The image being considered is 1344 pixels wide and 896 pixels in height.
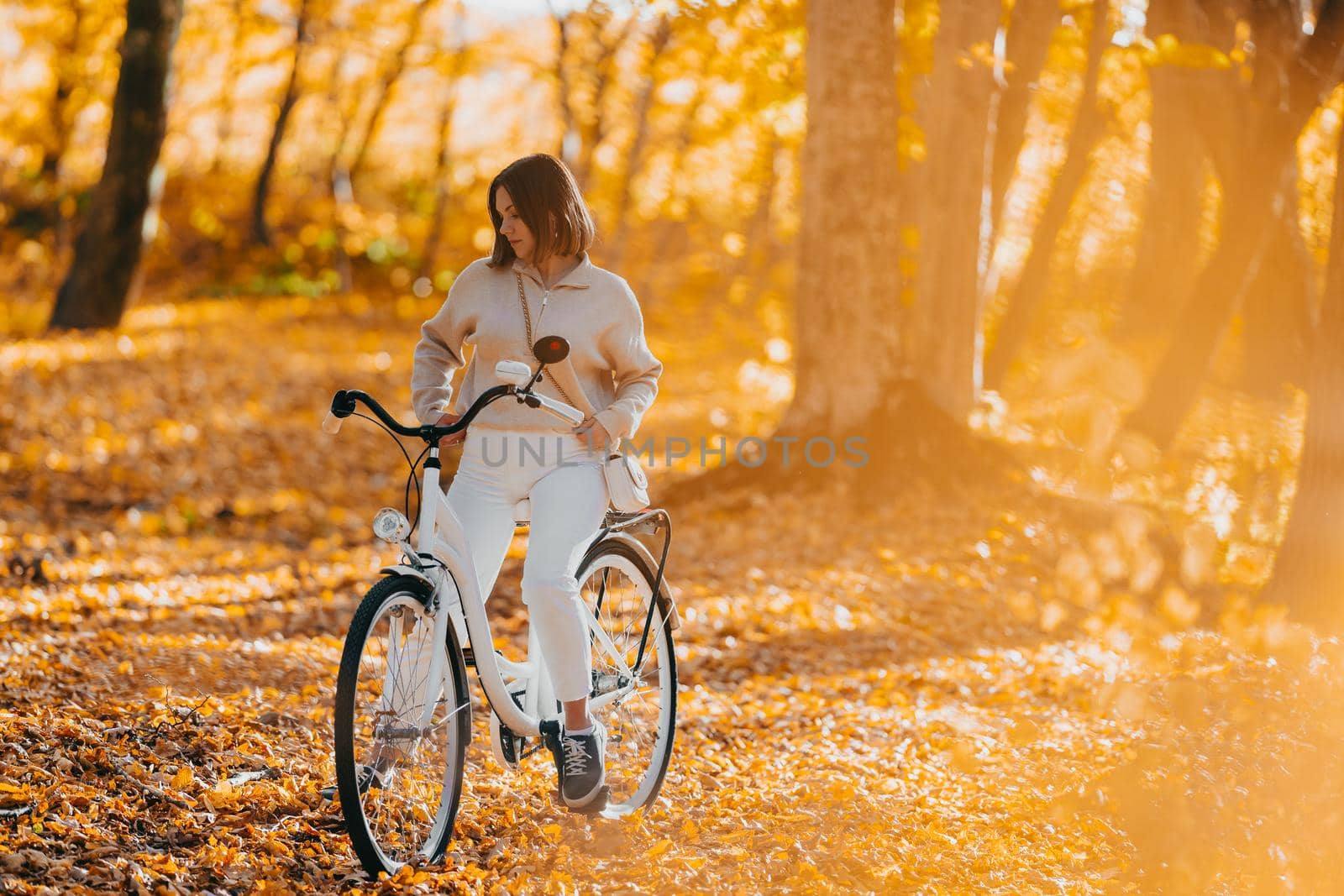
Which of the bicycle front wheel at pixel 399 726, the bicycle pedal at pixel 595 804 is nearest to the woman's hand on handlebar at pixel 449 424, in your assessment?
the bicycle front wheel at pixel 399 726

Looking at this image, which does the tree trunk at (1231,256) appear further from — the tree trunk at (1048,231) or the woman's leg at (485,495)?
the woman's leg at (485,495)

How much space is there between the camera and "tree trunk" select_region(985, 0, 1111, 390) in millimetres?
11367

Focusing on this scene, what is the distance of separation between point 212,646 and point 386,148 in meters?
23.6

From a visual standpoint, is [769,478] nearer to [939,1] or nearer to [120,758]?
[939,1]

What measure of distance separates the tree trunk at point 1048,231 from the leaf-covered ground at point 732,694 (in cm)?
454

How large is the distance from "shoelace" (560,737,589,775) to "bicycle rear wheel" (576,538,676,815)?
163mm

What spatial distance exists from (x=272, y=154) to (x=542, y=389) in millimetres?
19668

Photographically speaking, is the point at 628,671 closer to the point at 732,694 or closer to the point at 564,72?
the point at 732,694

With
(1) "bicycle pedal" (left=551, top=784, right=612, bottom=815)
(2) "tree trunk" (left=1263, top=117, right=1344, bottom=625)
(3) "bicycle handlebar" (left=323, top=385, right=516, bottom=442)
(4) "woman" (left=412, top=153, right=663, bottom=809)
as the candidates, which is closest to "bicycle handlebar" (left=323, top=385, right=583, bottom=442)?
(3) "bicycle handlebar" (left=323, top=385, right=516, bottom=442)

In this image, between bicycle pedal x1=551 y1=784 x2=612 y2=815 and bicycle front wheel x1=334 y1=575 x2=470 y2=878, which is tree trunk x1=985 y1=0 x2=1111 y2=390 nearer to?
bicycle pedal x1=551 y1=784 x2=612 y2=815

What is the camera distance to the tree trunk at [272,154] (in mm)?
20734

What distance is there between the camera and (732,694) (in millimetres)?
5949

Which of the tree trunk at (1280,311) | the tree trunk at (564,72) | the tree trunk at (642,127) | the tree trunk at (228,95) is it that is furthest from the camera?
the tree trunk at (228,95)

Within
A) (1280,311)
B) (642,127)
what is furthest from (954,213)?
(642,127)
